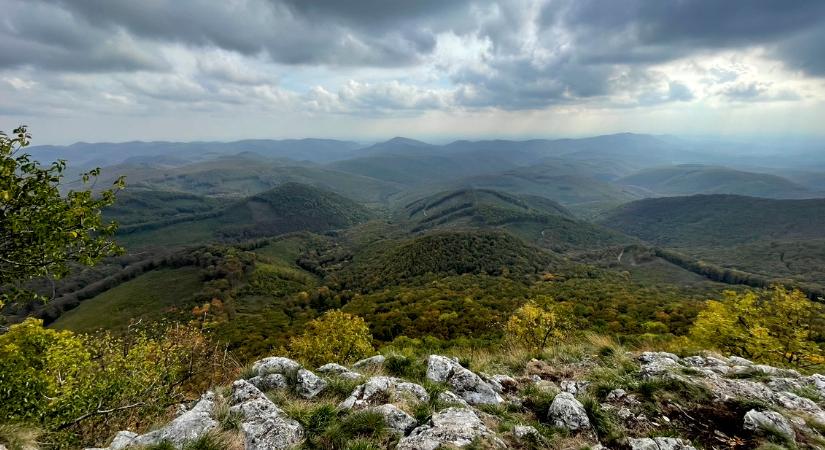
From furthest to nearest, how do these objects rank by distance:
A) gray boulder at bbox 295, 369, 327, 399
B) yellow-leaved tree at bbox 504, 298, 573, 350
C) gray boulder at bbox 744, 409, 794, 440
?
yellow-leaved tree at bbox 504, 298, 573, 350
gray boulder at bbox 295, 369, 327, 399
gray boulder at bbox 744, 409, 794, 440

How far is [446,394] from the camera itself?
13328 millimetres

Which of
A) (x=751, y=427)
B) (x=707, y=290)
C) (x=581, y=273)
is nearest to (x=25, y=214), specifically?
(x=751, y=427)

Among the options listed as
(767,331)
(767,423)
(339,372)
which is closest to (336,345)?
(339,372)

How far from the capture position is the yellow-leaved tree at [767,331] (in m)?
23.5

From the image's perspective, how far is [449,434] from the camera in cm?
1002

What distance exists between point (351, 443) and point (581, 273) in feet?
600

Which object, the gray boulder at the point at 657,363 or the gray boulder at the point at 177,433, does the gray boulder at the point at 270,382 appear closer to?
the gray boulder at the point at 177,433

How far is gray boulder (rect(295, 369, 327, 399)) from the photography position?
549 inches

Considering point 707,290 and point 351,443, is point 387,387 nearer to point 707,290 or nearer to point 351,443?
point 351,443

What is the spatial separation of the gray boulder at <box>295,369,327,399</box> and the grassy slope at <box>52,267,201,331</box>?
154 m

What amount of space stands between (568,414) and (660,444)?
247cm

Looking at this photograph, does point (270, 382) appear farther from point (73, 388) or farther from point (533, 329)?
point (533, 329)

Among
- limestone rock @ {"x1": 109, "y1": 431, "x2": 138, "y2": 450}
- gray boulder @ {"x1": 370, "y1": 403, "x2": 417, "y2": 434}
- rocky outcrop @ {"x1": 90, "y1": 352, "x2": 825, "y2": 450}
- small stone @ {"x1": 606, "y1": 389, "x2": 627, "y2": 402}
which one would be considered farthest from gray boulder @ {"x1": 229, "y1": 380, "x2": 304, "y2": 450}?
small stone @ {"x1": 606, "y1": 389, "x2": 627, "y2": 402}

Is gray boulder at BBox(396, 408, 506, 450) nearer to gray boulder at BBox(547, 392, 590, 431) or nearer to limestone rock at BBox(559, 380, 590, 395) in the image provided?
gray boulder at BBox(547, 392, 590, 431)
